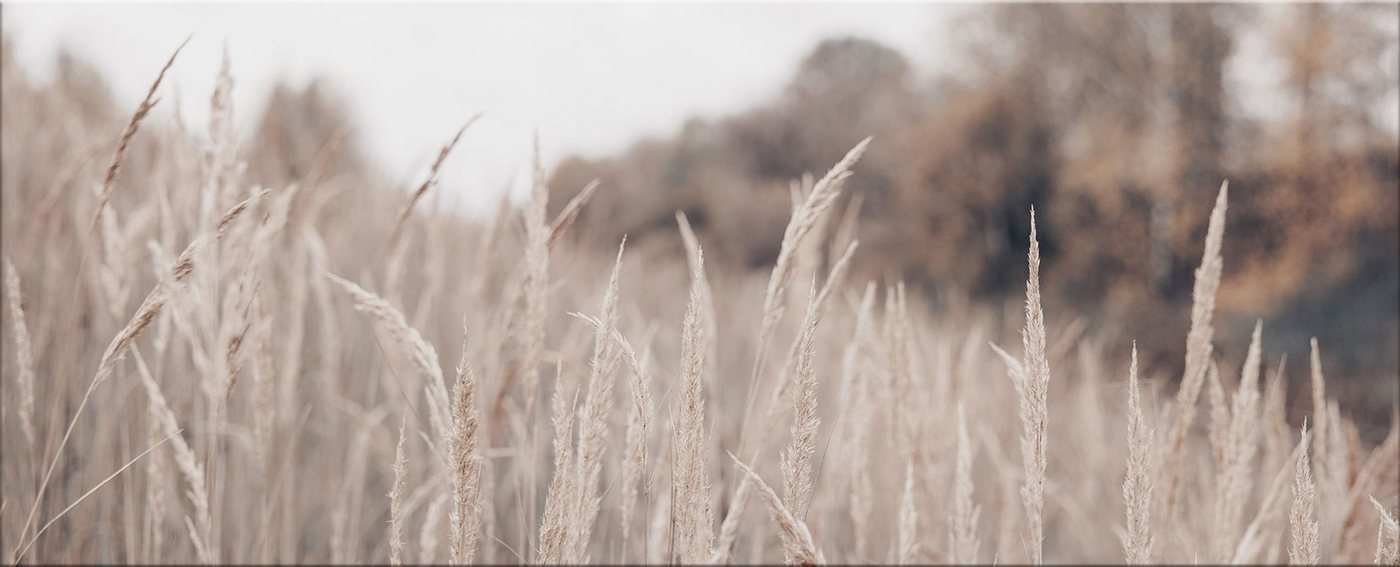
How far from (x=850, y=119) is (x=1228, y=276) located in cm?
1209

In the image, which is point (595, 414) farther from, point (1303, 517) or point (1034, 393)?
point (1303, 517)

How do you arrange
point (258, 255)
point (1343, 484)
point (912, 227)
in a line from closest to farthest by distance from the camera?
point (258, 255) < point (1343, 484) < point (912, 227)

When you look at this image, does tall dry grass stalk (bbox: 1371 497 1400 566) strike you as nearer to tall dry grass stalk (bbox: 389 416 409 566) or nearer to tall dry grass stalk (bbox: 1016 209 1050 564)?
tall dry grass stalk (bbox: 1016 209 1050 564)

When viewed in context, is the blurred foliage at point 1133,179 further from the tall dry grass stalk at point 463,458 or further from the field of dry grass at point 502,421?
the tall dry grass stalk at point 463,458

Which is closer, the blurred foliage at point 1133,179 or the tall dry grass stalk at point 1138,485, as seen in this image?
the tall dry grass stalk at point 1138,485

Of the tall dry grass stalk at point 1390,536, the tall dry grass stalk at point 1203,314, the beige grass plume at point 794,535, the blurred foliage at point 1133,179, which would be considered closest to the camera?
the beige grass plume at point 794,535

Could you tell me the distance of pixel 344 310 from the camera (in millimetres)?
2330

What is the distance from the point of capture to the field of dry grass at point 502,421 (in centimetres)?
69

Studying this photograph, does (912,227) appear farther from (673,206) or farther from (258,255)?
(258,255)

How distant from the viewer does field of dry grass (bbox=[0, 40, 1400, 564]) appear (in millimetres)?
691

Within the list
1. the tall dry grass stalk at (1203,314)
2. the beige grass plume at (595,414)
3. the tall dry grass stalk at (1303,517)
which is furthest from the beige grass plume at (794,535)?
the tall dry grass stalk at (1203,314)

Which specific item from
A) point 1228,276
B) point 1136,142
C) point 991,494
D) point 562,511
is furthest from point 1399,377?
point 1136,142

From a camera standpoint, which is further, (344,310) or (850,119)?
(850,119)

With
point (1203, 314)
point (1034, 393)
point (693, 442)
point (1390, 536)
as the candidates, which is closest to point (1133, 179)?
point (1203, 314)
